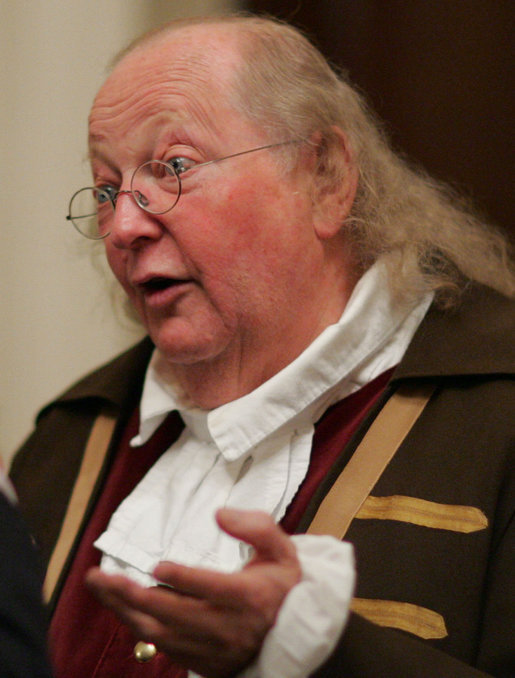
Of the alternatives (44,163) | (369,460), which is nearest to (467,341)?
(369,460)

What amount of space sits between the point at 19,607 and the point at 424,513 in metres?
0.79

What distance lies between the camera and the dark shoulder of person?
0.75m

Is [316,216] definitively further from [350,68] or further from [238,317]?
[350,68]

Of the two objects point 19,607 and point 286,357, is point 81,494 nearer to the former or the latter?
point 286,357

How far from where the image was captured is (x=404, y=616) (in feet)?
4.40

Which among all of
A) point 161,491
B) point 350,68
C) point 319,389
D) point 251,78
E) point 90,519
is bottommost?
point 90,519

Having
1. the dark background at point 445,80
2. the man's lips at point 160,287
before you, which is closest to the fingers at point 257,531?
the man's lips at point 160,287

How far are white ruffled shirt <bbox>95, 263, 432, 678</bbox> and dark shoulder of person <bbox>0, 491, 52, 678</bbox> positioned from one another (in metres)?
0.72

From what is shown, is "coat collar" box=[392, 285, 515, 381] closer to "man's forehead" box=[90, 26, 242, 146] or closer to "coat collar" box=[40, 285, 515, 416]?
"coat collar" box=[40, 285, 515, 416]

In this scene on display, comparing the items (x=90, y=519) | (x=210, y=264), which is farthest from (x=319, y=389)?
(x=90, y=519)

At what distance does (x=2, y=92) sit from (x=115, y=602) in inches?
81.6

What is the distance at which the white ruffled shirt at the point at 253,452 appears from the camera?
155 centimetres

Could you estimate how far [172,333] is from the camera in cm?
166

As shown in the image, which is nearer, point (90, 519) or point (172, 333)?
point (172, 333)
